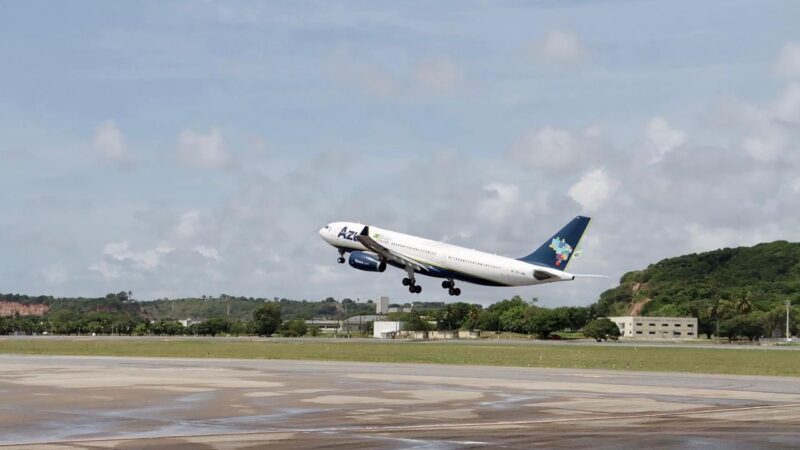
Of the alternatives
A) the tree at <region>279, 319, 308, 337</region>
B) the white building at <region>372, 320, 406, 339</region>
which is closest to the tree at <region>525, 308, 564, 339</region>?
the white building at <region>372, 320, 406, 339</region>

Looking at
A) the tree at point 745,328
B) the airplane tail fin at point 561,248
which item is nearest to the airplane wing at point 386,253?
the airplane tail fin at point 561,248

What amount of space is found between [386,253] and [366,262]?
2301 mm

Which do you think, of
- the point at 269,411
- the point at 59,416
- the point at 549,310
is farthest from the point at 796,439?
the point at 549,310

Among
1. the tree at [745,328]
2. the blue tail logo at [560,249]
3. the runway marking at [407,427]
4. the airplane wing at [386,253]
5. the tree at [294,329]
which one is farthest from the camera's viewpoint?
the tree at [745,328]

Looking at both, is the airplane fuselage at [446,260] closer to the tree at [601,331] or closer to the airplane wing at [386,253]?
the airplane wing at [386,253]

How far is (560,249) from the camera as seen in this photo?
103 meters

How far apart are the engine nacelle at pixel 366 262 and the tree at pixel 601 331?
62.5 meters

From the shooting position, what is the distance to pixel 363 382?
152 ft

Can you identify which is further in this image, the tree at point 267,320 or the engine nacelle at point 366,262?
the tree at point 267,320

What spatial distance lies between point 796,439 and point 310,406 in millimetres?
15058

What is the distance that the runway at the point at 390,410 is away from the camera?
25562 mm

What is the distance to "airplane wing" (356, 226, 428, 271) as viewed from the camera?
359 feet

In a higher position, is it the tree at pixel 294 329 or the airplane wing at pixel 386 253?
the airplane wing at pixel 386 253

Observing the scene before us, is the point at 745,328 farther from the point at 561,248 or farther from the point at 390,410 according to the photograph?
the point at 390,410
